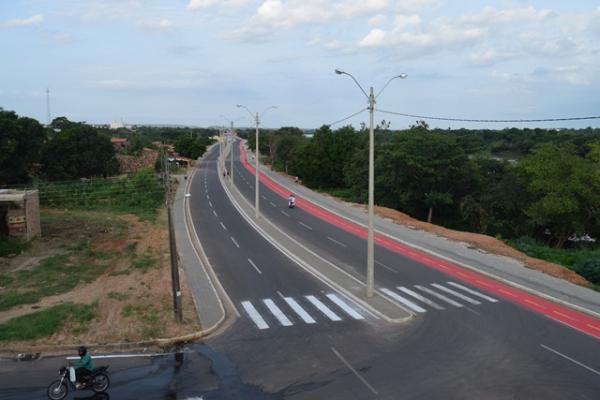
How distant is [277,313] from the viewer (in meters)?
18.8

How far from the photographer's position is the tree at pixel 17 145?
51688 millimetres

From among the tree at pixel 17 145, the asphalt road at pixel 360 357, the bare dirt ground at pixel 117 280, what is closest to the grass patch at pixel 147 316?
the bare dirt ground at pixel 117 280

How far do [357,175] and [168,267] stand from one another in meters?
37.8

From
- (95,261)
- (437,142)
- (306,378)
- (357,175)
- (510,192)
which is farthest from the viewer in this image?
(357,175)

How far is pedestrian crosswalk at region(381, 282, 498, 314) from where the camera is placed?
19.4 m

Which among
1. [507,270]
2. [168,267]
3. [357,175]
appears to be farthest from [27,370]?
[357,175]

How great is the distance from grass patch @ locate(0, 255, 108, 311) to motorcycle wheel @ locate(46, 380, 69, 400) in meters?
9.04

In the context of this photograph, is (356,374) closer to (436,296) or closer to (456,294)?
(436,296)

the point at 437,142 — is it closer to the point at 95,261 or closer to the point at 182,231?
the point at 182,231

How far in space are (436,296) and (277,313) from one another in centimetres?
655

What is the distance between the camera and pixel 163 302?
19938mm

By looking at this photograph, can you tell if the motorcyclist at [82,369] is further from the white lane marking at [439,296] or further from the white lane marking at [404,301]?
the white lane marking at [439,296]

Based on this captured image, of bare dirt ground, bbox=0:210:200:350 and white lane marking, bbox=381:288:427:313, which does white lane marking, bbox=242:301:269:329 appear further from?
white lane marking, bbox=381:288:427:313

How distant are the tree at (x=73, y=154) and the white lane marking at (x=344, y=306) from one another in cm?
5550
